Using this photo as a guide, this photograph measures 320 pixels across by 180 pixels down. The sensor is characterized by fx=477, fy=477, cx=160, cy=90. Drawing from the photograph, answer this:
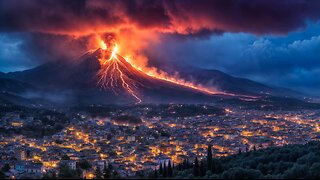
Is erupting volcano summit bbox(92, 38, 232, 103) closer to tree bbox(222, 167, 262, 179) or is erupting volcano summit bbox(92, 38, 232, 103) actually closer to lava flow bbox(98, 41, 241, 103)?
lava flow bbox(98, 41, 241, 103)

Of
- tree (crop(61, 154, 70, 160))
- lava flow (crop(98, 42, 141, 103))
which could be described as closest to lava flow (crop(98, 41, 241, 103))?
lava flow (crop(98, 42, 141, 103))

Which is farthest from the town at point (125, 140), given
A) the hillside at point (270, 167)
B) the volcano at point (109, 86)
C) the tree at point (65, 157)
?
the volcano at point (109, 86)

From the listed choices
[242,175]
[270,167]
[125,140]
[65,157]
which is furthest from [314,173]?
[125,140]

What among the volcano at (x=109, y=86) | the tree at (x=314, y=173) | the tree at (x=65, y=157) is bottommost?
the tree at (x=314, y=173)

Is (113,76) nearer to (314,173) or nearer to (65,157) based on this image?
(65,157)

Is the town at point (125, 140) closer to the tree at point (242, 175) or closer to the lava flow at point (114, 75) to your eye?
the tree at point (242, 175)

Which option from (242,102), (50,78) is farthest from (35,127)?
(50,78)

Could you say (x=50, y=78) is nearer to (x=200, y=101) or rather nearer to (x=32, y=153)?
(x=200, y=101)
